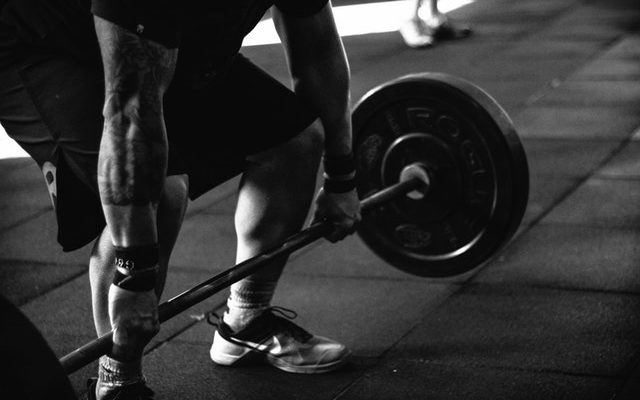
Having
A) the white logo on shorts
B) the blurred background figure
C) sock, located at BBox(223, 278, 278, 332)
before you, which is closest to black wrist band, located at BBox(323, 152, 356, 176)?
sock, located at BBox(223, 278, 278, 332)

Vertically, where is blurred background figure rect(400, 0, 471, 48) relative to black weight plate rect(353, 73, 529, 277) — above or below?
below

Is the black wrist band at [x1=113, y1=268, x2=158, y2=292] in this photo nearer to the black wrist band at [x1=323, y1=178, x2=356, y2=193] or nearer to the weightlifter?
the weightlifter

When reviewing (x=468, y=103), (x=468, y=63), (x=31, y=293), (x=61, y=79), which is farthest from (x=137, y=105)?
(x=468, y=63)

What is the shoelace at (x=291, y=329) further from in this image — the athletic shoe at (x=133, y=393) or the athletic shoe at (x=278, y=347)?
the athletic shoe at (x=133, y=393)

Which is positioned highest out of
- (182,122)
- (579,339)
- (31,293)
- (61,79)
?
(61,79)

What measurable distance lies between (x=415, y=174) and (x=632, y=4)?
5.51m

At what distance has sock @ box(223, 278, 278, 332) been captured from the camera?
3.02 meters

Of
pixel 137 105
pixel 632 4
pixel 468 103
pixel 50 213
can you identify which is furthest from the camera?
pixel 632 4

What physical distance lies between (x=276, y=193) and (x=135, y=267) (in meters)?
0.68

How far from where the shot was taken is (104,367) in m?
2.61

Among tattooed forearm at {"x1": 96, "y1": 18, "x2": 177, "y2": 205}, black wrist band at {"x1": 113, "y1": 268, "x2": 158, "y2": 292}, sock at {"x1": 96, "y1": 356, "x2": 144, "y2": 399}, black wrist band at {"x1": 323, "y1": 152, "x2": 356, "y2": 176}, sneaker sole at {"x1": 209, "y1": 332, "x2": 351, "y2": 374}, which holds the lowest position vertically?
sneaker sole at {"x1": 209, "y1": 332, "x2": 351, "y2": 374}

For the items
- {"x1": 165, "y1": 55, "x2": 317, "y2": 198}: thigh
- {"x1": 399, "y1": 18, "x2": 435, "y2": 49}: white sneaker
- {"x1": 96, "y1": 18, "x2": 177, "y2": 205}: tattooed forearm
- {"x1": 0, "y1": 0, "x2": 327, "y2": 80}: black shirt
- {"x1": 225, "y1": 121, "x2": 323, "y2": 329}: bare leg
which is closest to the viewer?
{"x1": 96, "y1": 18, "x2": 177, "y2": 205}: tattooed forearm

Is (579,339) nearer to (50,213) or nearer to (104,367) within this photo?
(104,367)

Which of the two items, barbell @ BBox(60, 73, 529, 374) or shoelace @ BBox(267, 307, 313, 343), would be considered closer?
shoelace @ BBox(267, 307, 313, 343)
